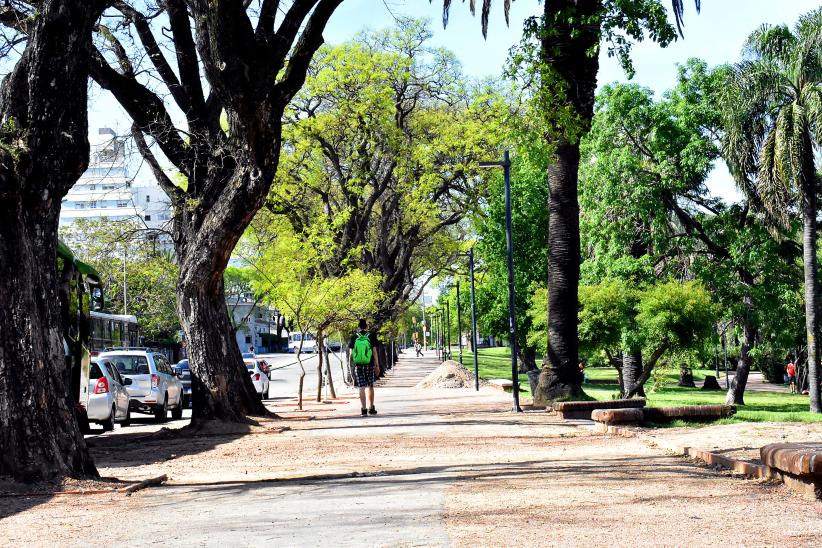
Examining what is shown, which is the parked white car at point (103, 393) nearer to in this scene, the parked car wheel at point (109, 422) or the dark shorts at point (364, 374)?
the parked car wheel at point (109, 422)

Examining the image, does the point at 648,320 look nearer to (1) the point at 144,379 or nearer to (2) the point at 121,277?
(1) the point at 144,379

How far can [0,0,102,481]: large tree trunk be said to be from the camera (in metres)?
10.5

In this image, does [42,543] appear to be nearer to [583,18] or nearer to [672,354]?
[583,18]

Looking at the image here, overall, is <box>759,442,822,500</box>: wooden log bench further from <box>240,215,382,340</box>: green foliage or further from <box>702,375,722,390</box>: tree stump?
<box>702,375,722,390</box>: tree stump

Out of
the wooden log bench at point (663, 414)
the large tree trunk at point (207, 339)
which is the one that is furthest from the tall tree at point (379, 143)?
the wooden log bench at point (663, 414)

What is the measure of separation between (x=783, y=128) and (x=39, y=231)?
2453 cm

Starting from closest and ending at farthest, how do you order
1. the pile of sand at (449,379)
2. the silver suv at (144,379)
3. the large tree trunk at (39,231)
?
the large tree trunk at (39,231)
the silver suv at (144,379)
the pile of sand at (449,379)

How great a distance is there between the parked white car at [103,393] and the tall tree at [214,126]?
8.95 feet

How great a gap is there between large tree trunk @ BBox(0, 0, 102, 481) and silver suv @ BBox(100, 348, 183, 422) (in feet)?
46.4

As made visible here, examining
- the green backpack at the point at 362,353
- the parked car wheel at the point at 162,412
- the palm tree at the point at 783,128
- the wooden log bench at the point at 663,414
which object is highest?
the palm tree at the point at 783,128

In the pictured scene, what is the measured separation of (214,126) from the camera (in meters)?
20.1

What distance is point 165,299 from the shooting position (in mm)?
69062

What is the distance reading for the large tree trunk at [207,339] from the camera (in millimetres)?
18859

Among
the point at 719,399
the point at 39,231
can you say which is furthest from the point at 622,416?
the point at 719,399
